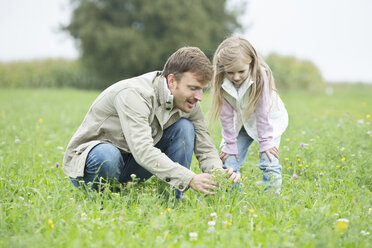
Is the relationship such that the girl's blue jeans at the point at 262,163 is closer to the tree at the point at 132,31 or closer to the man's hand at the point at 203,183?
the man's hand at the point at 203,183

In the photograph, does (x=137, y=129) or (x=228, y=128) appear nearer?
(x=137, y=129)

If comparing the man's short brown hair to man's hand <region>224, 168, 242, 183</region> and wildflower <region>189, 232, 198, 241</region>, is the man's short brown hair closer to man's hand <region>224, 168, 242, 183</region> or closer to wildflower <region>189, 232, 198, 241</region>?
man's hand <region>224, 168, 242, 183</region>

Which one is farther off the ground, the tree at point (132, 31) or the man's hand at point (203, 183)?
the tree at point (132, 31)

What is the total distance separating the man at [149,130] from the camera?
282 centimetres

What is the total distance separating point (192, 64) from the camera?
2896mm

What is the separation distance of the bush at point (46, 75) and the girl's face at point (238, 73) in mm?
23355

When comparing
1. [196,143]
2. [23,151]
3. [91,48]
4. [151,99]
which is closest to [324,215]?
[196,143]

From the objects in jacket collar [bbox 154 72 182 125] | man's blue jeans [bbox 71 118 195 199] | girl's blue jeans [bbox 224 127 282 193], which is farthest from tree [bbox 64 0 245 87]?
jacket collar [bbox 154 72 182 125]

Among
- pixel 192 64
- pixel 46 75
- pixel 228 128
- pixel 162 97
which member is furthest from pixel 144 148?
pixel 46 75

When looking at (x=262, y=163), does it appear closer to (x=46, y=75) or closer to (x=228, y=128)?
(x=228, y=128)

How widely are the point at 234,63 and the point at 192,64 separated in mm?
689

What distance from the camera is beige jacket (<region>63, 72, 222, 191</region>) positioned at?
2814 mm

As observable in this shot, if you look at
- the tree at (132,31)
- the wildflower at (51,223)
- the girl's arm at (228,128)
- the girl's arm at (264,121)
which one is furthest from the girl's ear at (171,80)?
the tree at (132,31)

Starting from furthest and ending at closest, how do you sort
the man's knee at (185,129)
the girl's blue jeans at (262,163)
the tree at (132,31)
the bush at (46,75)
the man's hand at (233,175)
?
1. the bush at (46,75)
2. the tree at (132,31)
3. the girl's blue jeans at (262,163)
4. the man's knee at (185,129)
5. the man's hand at (233,175)
